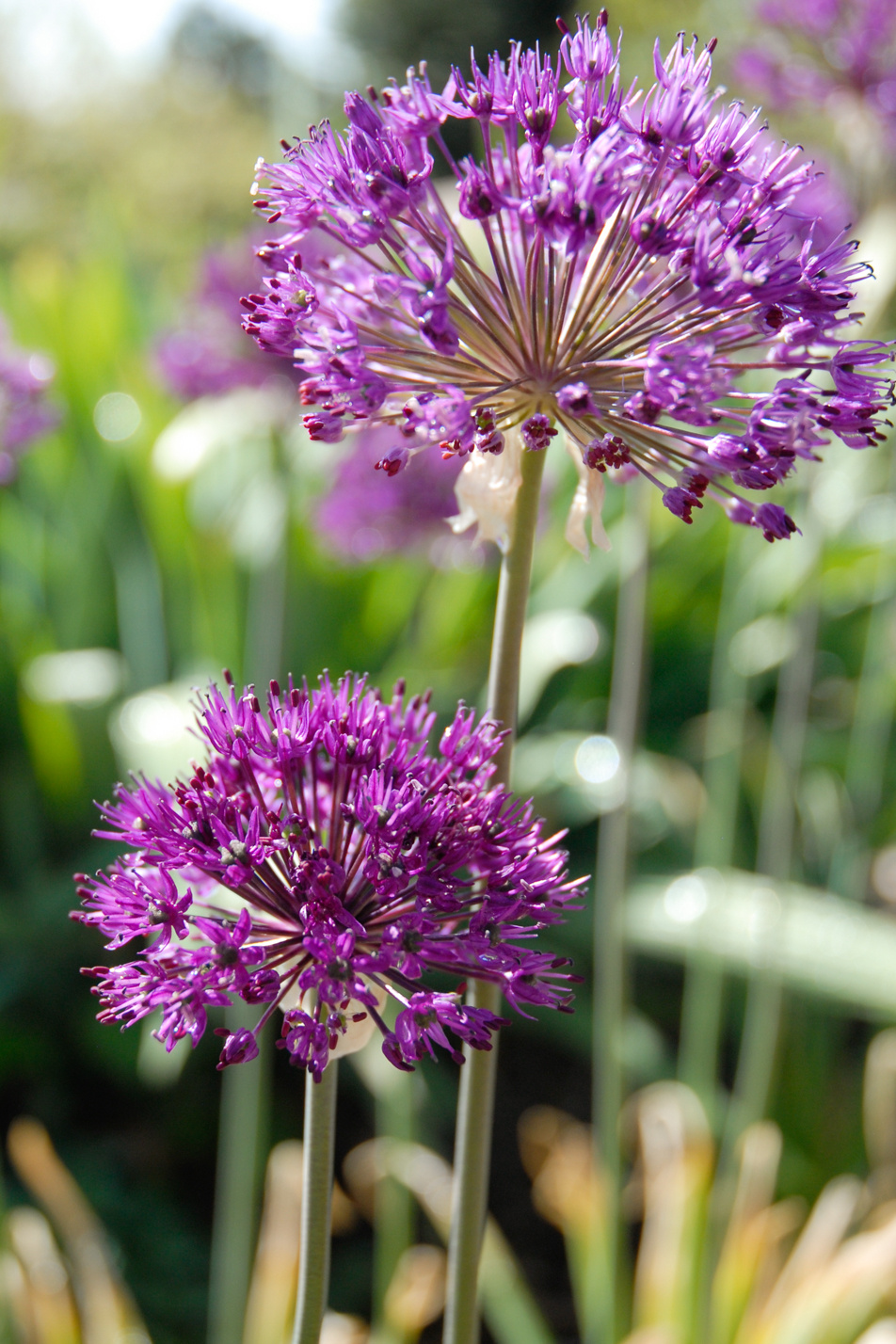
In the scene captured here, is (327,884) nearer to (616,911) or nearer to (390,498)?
(616,911)

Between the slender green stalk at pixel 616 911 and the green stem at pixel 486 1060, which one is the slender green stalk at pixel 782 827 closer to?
the slender green stalk at pixel 616 911

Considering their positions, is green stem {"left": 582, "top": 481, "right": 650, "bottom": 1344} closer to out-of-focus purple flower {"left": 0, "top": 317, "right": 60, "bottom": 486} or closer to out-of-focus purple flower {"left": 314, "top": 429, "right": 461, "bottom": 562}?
out-of-focus purple flower {"left": 0, "top": 317, "right": 60, "bottom": 486}

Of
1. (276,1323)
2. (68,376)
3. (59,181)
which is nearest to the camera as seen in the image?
(276,1323)

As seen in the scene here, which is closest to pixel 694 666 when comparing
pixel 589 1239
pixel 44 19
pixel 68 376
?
pixel 589 1239

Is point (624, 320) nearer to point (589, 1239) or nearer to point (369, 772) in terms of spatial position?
point (369, 772)

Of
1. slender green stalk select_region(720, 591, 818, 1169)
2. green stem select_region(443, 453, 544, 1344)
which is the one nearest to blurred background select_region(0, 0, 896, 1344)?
slender green stalk select_region(720, 591, 818, 1169)

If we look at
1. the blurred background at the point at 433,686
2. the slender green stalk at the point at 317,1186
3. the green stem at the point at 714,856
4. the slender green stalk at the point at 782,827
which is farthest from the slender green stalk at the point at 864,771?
the slender green stalk at the point at 317,1186

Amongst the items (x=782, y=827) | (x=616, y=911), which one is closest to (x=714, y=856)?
(x=782, y=827)

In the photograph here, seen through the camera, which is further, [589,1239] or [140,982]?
[589,1239]
